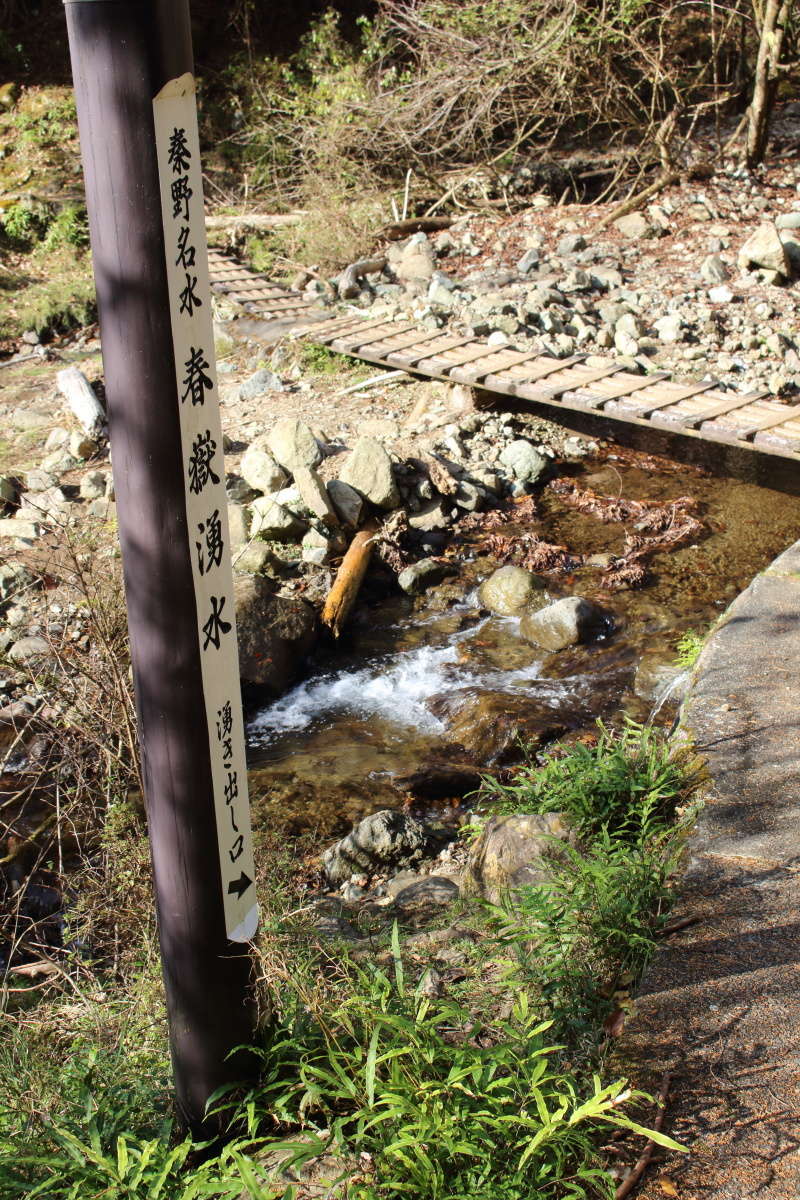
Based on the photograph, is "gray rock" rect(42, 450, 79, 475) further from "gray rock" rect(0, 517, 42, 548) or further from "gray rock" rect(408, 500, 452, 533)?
"gray rock" rect(408, 500, 452, 533)

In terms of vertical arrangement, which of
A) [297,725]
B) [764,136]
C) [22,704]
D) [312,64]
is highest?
[312,64]

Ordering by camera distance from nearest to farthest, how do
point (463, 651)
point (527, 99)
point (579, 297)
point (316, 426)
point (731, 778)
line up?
point (731, 778) → point (463, 651) → point (316, 426) → point (579, 297) → point (527, 99)

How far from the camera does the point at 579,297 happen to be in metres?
9.54

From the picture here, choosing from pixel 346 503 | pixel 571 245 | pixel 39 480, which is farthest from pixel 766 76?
pixel 39 480

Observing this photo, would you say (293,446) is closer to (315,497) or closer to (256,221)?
(315,497)

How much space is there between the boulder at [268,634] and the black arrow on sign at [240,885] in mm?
3596

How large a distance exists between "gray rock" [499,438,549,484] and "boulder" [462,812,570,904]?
465 centimetres

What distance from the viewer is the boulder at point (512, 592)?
638 cm

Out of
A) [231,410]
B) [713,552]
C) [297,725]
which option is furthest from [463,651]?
[231,410]

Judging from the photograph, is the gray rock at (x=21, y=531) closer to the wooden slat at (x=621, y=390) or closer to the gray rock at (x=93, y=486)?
the gray rock at (x=93, y=486)

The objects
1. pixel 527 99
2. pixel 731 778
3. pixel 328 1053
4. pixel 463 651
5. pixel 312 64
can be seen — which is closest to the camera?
pixel 328 1053

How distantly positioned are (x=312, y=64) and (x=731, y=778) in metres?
13.3

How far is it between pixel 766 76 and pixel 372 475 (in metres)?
7.73

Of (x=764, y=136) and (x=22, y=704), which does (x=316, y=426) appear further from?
(x=764, y=136)
